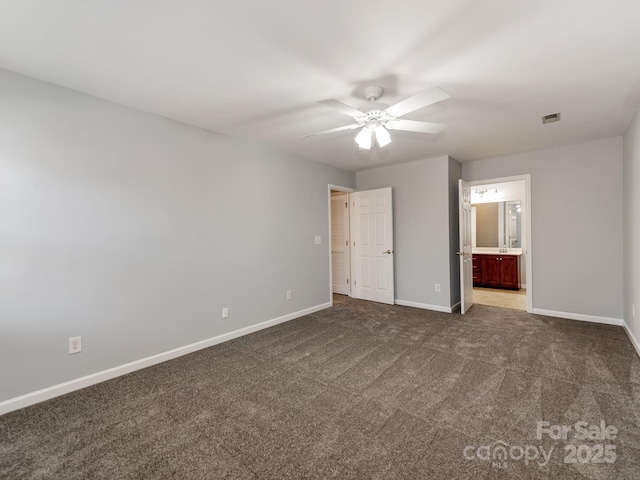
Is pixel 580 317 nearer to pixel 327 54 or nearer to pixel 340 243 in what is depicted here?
pixel 340 243

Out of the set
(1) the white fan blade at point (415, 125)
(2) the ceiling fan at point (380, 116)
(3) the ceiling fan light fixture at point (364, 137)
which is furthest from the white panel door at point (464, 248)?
(3) the ceiling fan light fixture at point (364, 137)

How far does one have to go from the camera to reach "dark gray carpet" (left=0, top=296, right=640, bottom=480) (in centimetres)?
158

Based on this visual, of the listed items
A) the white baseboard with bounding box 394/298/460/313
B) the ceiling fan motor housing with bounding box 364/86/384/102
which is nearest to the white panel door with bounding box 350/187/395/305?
the white baseboard with bounding box 394/298/460/313

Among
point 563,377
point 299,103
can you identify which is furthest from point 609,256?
point 299,103

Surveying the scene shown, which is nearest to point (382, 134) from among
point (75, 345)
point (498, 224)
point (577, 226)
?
point (75, 345)

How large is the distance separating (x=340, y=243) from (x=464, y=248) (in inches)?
92.3

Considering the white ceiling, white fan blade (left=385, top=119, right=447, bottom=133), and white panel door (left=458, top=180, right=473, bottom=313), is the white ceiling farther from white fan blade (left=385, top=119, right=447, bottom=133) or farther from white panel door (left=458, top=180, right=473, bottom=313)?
white panel door (left=458, top=180, right=473, bottom=313)

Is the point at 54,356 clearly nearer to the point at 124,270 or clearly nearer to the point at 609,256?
the point at 124,270

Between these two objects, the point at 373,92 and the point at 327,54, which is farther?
the point at 373,92

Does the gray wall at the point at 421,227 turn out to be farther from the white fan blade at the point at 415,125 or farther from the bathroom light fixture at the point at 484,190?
the bathroom light fixture at the point at 484,190

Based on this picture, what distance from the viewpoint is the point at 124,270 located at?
8.80ft

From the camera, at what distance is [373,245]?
5.25 m

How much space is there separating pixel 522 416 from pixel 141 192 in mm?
3594

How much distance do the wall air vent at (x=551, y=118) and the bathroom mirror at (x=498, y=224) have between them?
12.0 feet
